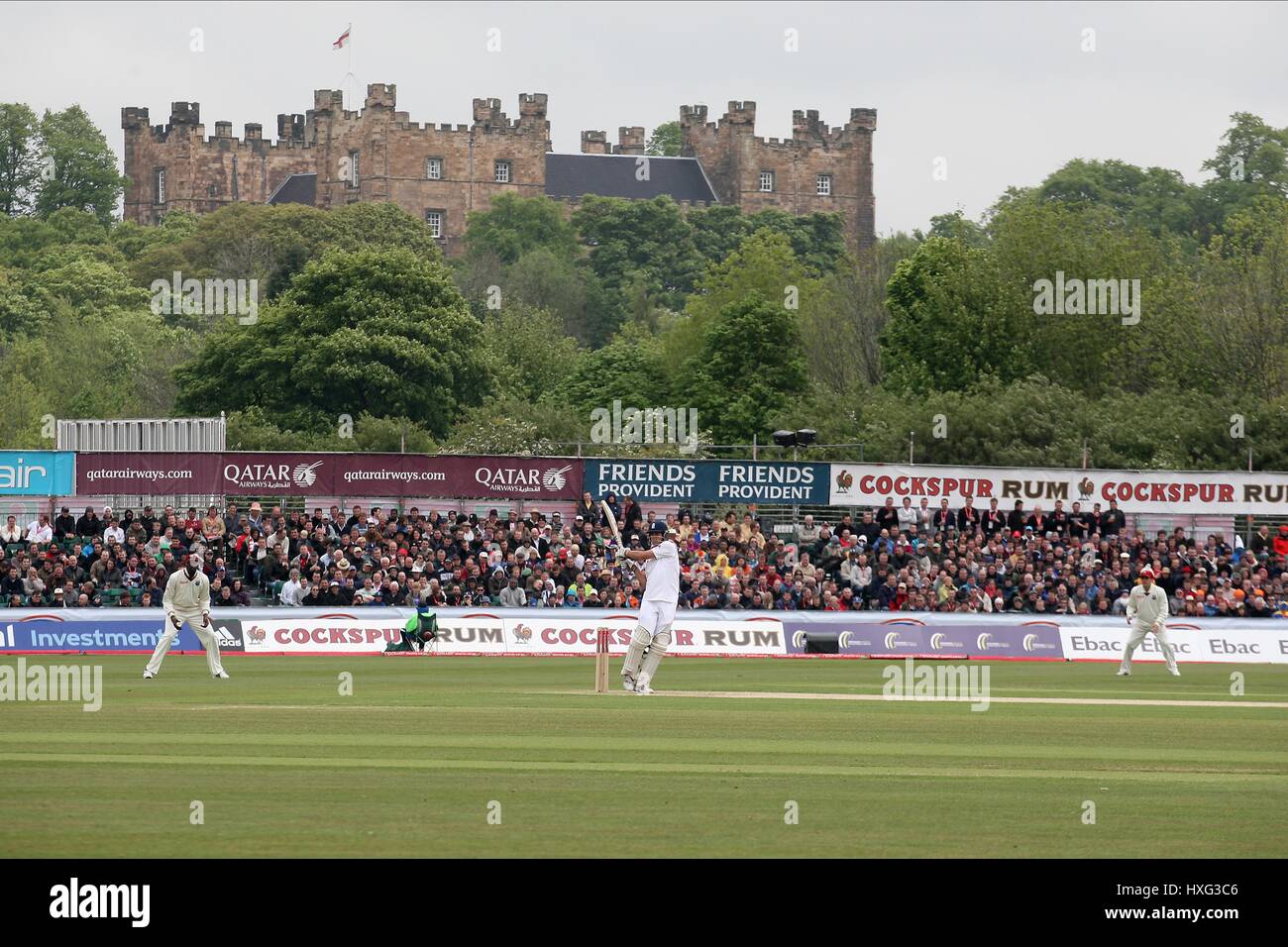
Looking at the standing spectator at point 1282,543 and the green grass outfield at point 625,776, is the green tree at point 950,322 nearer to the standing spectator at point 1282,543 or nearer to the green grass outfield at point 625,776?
the standing spectator at point 1282,543

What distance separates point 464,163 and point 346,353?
88878 mm

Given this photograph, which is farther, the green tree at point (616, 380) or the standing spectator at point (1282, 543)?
the green tree at point (616, 380)

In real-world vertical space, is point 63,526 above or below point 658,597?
below

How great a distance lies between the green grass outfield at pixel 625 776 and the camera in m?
13.0

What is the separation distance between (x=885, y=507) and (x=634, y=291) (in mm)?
108583

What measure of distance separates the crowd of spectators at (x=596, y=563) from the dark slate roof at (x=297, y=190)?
130176 millimetres

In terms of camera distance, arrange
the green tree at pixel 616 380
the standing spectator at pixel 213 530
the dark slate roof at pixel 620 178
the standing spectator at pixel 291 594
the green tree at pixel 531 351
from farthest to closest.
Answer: the dark slate roof at pixel 620 178, the green tree at pixel 531 351, the green tree at pixel 616 380, the standing spectator at pixel 213 530, the standing spectator at pixel 291 594

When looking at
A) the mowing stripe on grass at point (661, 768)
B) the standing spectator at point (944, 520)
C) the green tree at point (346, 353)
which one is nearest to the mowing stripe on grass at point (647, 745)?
the mowing stripe on grass at point (661, 768)

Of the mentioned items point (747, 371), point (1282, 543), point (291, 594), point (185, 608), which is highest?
point (747, 371)

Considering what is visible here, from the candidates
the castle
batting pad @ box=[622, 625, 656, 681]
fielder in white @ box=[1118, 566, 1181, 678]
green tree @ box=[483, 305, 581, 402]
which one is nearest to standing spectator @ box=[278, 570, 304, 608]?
fielder in white @ box=[1118, 566, 1181, 678]

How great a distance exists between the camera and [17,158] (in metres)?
178

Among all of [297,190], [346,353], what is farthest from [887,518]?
[297,190]

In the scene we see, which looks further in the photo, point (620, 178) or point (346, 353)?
point (620, 178)

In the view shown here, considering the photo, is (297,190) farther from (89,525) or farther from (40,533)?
(40,533)
